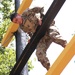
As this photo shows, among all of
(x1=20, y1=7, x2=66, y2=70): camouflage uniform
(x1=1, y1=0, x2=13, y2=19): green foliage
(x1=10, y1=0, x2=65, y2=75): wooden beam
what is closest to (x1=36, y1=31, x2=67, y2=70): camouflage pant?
(x1=20, y1=7, x2=66, y2=70): camouflage uniform

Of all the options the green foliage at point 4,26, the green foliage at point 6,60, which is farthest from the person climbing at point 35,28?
the green foliage at point 4,26

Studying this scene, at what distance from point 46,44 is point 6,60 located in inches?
269

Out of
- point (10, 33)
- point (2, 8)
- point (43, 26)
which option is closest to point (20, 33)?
point (10, 33)

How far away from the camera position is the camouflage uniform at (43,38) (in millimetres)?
3923

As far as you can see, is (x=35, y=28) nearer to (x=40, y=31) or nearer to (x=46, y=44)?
(x=46, y=44)

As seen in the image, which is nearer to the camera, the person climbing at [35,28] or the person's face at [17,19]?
the person climbing at [35,28]

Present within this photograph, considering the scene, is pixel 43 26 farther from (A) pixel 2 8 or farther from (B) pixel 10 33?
(A) pixel 2 8

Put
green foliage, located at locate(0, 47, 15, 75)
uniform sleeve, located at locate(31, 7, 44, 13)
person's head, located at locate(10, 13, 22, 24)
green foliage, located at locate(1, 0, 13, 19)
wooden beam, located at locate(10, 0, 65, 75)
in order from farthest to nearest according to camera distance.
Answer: green foliage, located at locate(1, 0, 13, 19), green foliage, located at locate(0, 47, 15, 75), uniform sleeve, located at locate(31, 7, 44, 13), person's head, located at locate(10, 13, 22, 24), wooden beam, located at locate(10, 0, 65, 75)

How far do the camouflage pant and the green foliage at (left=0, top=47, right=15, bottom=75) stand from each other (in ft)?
20.6

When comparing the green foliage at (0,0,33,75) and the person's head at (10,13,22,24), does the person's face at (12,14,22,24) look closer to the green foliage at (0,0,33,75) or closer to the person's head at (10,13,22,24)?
the person's head at (10,13,22,24)

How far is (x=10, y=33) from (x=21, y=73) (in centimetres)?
150

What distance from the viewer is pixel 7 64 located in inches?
425

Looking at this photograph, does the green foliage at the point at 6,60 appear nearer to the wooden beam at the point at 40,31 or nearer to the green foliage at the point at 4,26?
the green foliage at the point at 4,26

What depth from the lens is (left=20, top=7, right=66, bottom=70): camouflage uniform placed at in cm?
392
